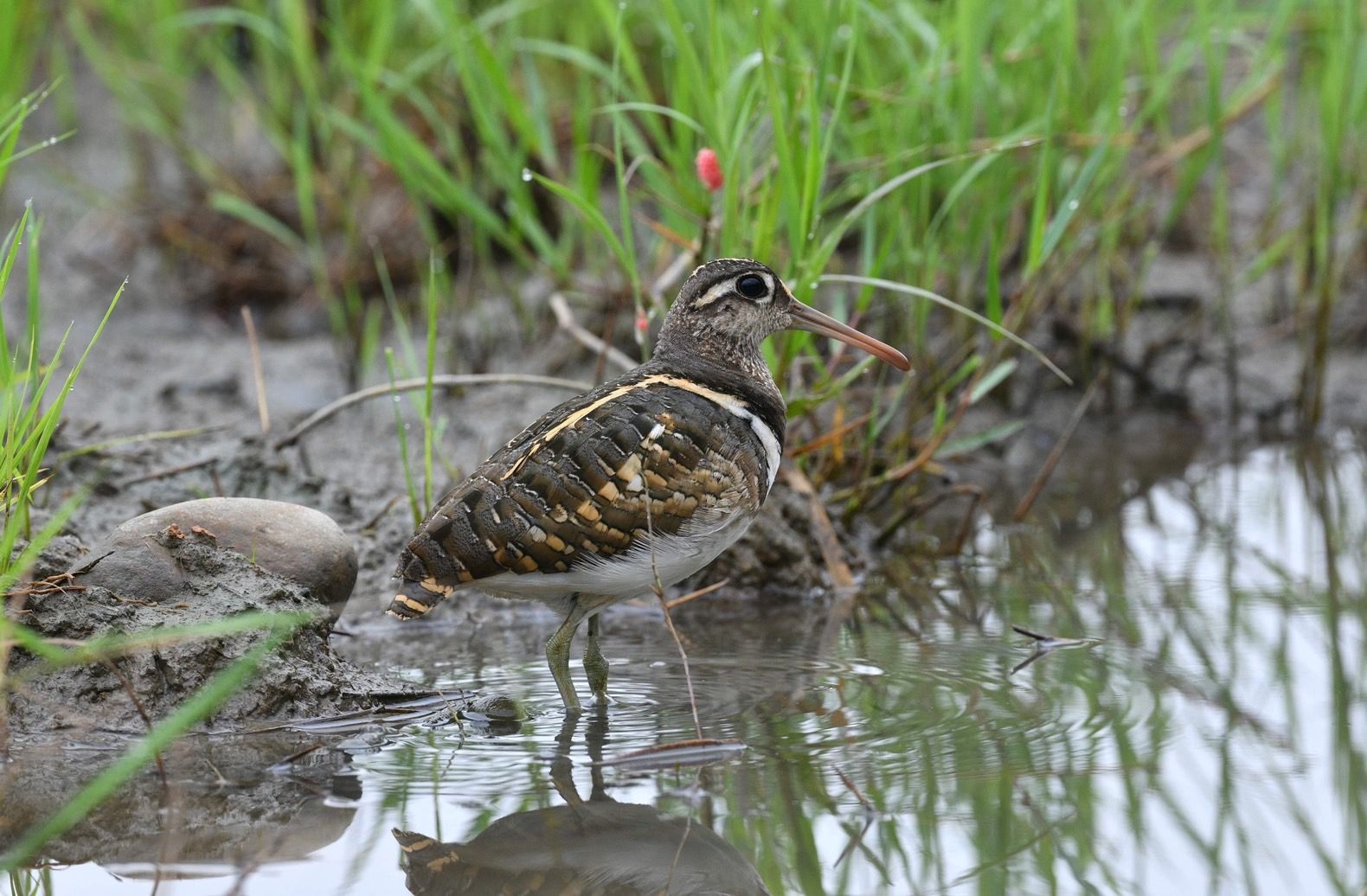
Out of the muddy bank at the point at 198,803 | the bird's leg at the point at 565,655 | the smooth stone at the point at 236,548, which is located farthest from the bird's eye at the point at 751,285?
the muddy bank at the point at 198,803

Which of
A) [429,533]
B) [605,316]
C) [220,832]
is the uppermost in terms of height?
[605,316]

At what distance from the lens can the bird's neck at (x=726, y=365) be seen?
4.22 metres

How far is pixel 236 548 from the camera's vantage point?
415 cm

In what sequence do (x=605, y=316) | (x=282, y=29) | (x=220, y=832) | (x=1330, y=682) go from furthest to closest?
1. (x=282, y=29)
2. (x=605, y=316)
3. (x=1330, y=682)
4. (x=220, y=832)

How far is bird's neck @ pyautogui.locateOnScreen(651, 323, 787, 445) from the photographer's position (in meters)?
4.22

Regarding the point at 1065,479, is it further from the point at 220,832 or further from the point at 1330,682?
the point at 220,832

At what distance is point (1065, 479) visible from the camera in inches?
252

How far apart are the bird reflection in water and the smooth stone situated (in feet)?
3.74

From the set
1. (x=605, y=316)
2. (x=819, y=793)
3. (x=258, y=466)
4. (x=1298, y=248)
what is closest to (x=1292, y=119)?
(x=1298, y=248)

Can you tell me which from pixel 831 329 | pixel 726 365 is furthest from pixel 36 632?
pixel 831 329

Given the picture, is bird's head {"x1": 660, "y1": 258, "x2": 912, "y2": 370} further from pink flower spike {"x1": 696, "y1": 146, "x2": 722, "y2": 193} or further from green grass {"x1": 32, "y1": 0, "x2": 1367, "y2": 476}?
pink flower spike {"x1": 696, "y1": 146, "x2": 722, "y2": 193}

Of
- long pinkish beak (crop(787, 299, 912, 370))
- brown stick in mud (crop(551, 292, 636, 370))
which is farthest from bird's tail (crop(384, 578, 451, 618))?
brown stick in mud (crop(551, 292, 636, 370))

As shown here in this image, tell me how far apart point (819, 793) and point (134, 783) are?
1424 millimetres

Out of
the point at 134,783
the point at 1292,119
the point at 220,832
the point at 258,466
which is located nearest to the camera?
the point at 220,832
